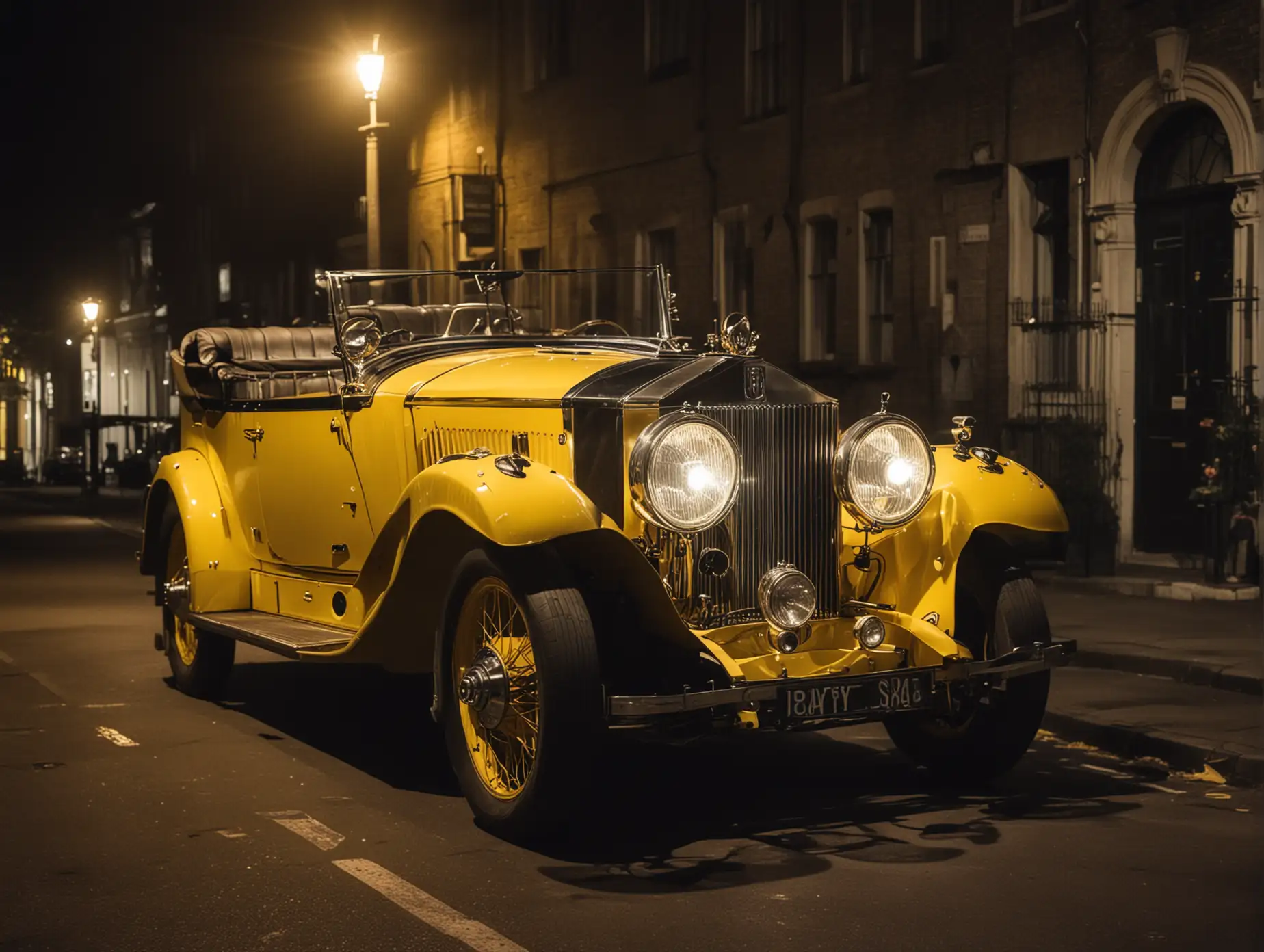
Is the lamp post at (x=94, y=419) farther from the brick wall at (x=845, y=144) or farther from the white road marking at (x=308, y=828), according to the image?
the white road marking at (x=308, y=828)

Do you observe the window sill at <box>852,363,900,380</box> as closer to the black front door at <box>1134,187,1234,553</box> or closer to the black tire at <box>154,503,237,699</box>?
the black front door at <box>1134,187,1234,553</box>

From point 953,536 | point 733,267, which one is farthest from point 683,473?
point 733,267

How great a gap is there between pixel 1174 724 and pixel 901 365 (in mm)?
12272

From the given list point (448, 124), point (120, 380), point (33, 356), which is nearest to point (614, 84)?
point (448, 124)

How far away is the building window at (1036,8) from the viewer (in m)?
18.2

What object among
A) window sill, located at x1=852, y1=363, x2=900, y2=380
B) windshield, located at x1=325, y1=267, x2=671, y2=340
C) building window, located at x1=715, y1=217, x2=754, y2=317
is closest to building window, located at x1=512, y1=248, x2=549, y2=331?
windshield, located at x1=325, y1=267, x2=671, y2=340

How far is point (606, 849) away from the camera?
21.9 feet

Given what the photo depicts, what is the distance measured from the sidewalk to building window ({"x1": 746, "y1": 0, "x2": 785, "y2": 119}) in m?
10.7

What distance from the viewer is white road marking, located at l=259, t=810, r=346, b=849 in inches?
265

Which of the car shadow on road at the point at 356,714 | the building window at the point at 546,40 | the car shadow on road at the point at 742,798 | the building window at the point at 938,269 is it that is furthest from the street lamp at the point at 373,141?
the car shadow on road at the point at 742,798

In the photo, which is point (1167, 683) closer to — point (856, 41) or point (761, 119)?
point (856, 41)

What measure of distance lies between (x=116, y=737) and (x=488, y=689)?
2925mm

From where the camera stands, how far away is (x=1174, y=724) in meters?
9.00

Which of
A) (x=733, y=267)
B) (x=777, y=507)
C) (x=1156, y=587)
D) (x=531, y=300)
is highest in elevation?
(x=733, y=267)
